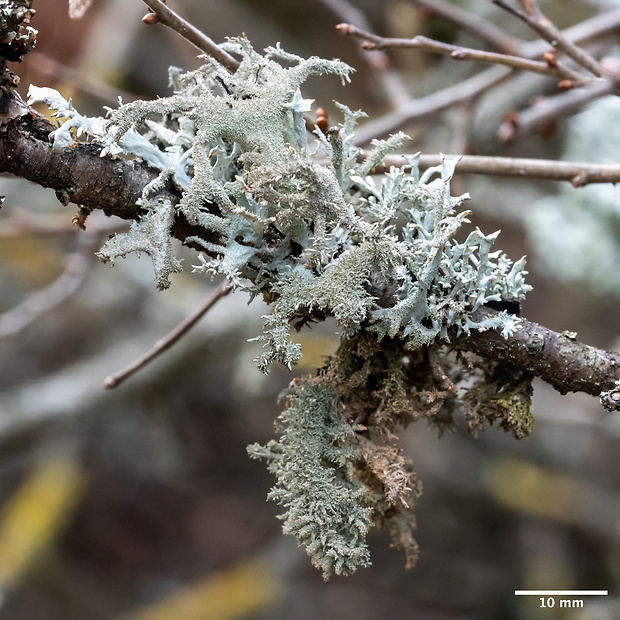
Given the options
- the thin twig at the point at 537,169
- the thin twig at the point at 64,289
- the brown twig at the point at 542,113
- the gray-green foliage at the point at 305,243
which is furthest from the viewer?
the thin twig at the point at 64,289

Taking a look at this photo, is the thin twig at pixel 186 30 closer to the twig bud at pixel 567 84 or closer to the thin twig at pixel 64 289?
the twig bud at pixel 567 84

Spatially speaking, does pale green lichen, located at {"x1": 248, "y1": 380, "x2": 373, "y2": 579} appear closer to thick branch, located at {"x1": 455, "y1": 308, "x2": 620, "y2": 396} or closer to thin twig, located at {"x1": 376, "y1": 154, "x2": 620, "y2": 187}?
thick branch, located at {"x1": 455, "y1": 308, "x2": 620, "y2": 396}

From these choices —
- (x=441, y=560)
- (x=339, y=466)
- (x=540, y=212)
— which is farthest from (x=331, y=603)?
(x=339, y=466)

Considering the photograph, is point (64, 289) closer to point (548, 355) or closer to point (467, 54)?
point (467, 54)

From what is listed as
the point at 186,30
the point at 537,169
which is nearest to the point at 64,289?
the point at 186,30

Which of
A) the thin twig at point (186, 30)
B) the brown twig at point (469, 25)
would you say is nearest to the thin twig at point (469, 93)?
the brown twig at point (469, 25)

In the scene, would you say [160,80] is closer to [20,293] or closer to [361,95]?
[361,95]
